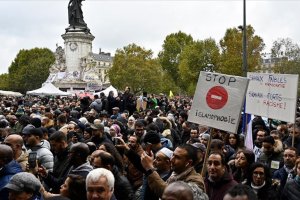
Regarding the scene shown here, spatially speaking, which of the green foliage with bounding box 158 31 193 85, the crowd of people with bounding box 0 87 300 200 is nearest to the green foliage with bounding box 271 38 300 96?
the green foliage with bounding box 158 31 193 85

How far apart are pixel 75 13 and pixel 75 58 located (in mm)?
5717

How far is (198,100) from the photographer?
655cm

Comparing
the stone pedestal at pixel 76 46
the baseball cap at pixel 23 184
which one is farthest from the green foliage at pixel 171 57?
the baseball cap at pixel 23 184

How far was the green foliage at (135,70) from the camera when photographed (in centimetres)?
6656

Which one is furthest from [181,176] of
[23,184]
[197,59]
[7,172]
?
[197,59]

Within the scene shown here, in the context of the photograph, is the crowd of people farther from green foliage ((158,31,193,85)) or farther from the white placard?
green foliage ((158,31,193,85))

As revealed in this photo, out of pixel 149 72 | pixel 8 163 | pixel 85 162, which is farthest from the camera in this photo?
pixel 149 72

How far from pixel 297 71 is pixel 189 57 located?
17.9 meters

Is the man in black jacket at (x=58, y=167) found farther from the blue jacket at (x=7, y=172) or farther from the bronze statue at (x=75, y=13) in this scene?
the bronze statue at (x=75, y=13)

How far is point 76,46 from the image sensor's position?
5594cm

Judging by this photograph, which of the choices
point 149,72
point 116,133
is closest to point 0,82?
point 149,72

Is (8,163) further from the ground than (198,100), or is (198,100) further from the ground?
(198,100)

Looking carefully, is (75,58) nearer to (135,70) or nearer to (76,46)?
(76,46)

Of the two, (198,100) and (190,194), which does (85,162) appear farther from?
(190,194)
